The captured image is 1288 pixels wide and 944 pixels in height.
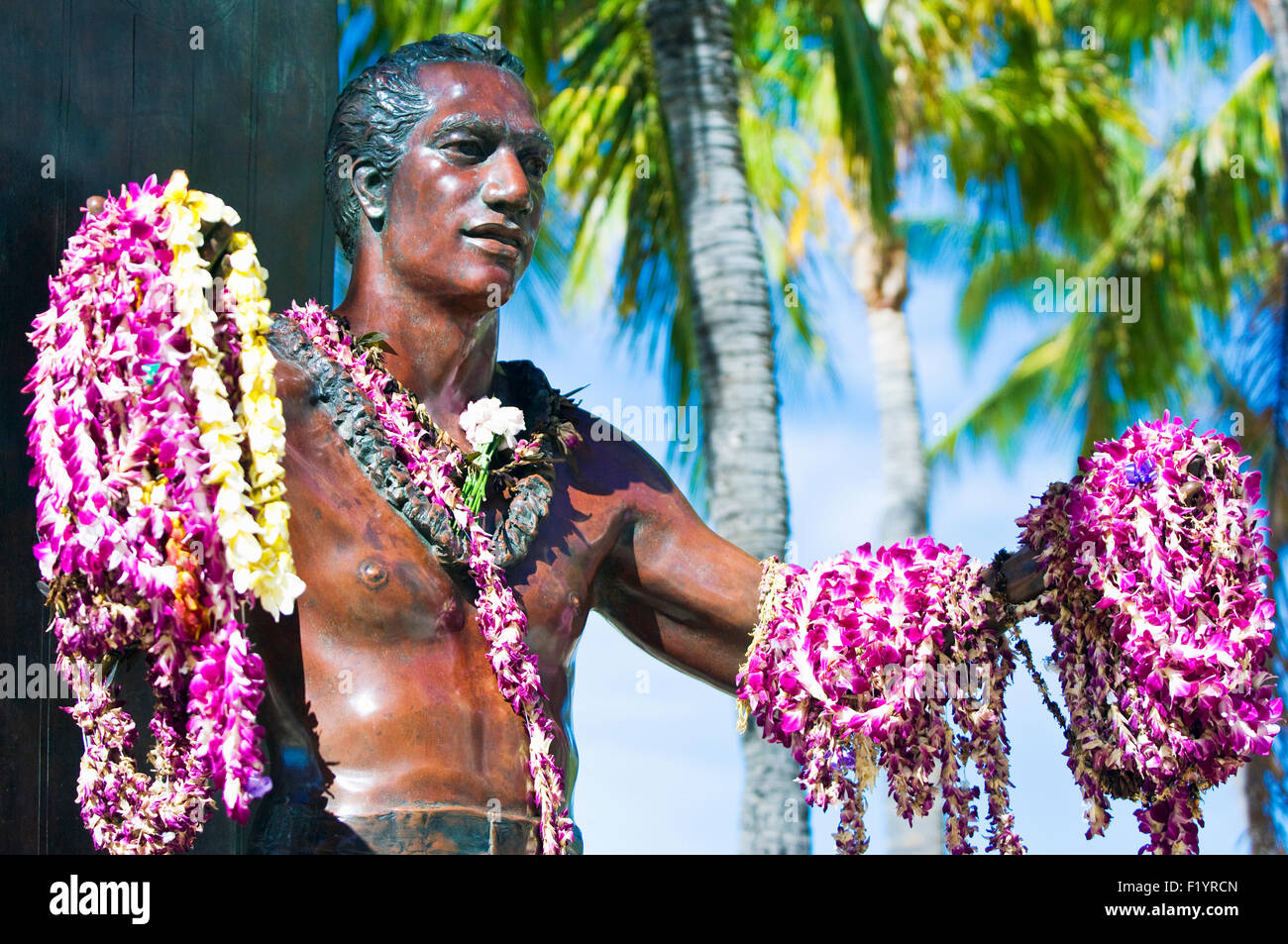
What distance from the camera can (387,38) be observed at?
1232cm

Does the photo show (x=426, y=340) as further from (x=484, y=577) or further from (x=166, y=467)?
(x=166, y=467)

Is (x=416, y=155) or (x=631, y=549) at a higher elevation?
(x=416, y=155)

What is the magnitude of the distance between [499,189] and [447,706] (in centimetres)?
115

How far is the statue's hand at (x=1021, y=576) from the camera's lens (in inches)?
157

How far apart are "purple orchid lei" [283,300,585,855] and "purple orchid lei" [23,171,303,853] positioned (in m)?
0.56

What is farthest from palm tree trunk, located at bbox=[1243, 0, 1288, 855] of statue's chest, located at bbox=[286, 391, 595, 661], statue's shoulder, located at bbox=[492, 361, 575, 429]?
statue's chest, located at bbox=[286, 391, 595, 661]

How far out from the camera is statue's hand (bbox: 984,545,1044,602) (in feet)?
13.1

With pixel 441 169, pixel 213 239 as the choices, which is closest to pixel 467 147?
pixel 441 169

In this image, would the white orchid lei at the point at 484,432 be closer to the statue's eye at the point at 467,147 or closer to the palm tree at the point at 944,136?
the statue's eye at the point at 467,147

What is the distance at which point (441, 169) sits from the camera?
4039 mm

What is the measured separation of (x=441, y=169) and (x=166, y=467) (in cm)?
113

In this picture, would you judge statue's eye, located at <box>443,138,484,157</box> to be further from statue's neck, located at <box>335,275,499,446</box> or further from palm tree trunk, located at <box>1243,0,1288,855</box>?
palm tree trunk, located at <box>1243,0,1288,855</box>

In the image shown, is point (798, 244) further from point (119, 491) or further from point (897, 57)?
point (119, 491)
